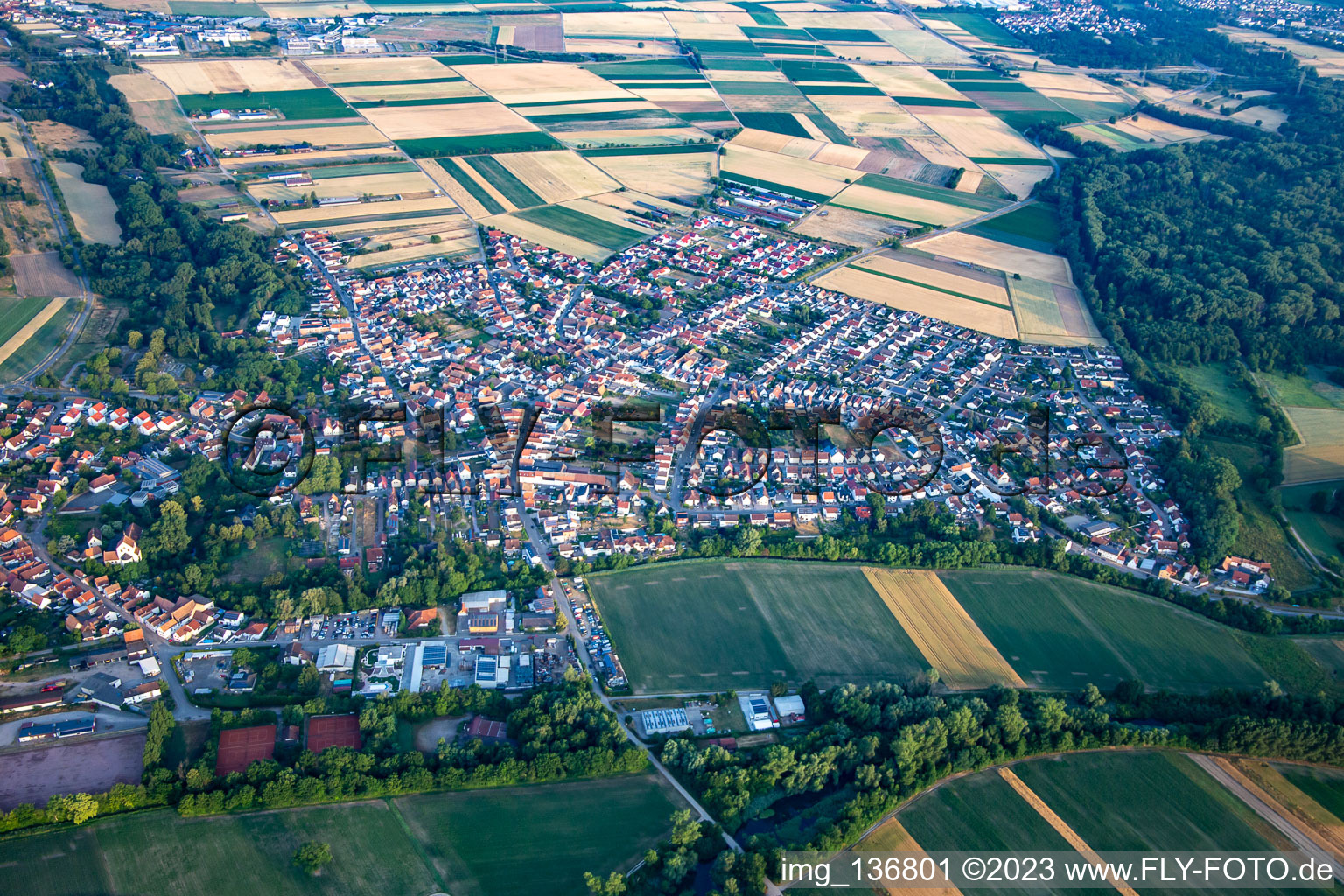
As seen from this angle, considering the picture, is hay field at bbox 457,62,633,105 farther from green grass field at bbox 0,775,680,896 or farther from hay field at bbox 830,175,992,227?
green grass field at bbox 0,775,680,896

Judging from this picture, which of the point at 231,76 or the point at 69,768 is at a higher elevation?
the point at 231,76

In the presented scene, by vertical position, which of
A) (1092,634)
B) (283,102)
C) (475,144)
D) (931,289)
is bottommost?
(1092,634)

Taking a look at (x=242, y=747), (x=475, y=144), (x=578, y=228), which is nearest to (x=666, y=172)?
(x=578, y=228)

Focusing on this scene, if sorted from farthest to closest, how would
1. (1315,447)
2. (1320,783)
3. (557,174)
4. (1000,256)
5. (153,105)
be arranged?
(153,105)
(557,174)
(1000,256)
(1315,447)
(1320,783)

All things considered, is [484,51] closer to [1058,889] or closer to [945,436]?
[945,436]

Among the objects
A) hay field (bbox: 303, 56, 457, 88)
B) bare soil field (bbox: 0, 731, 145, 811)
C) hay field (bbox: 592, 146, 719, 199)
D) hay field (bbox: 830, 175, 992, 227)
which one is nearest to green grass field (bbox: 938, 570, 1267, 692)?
bare soil field (bbox: 0, 731, 145, 811)

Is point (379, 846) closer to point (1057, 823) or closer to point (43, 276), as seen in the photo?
point (1057, 823)
